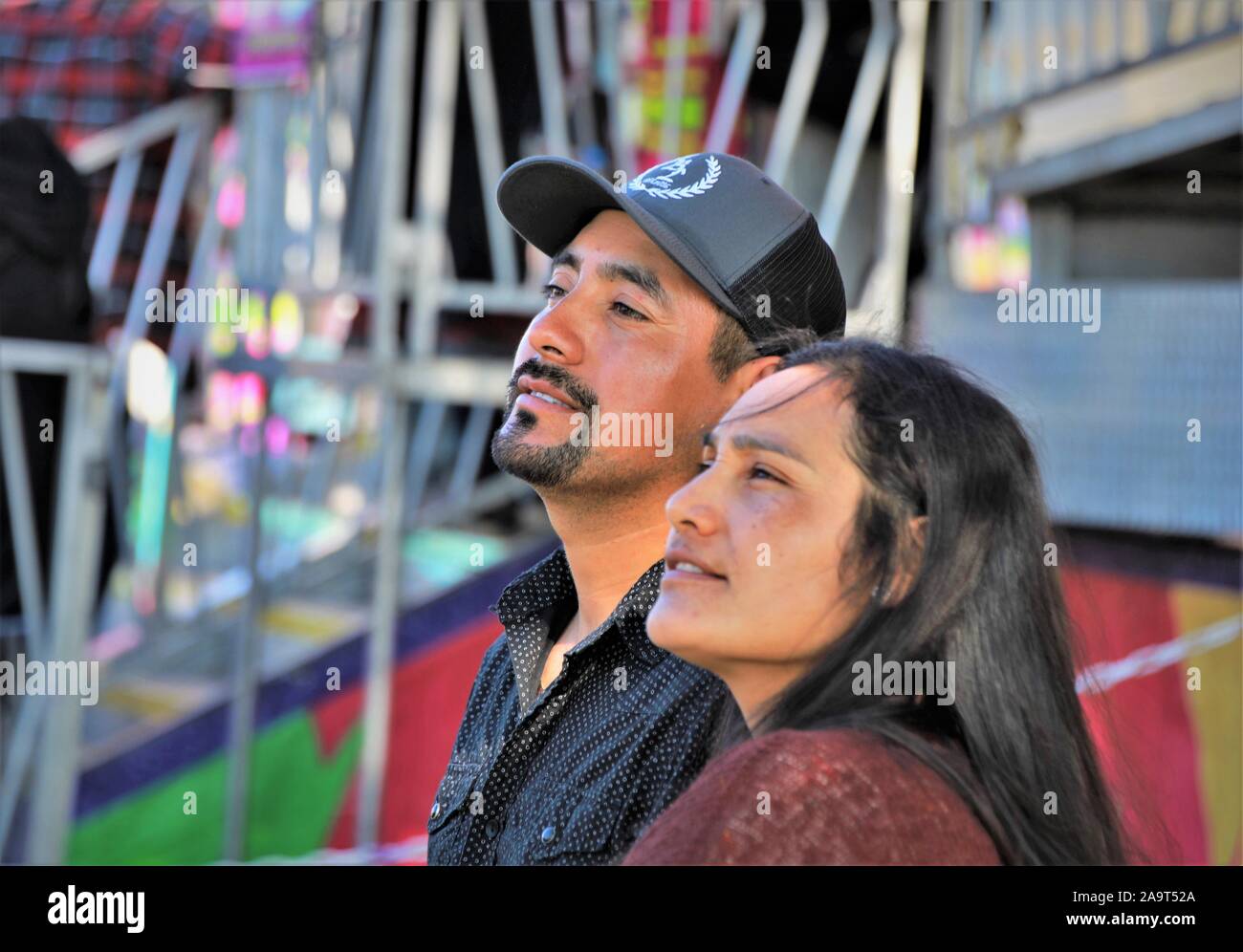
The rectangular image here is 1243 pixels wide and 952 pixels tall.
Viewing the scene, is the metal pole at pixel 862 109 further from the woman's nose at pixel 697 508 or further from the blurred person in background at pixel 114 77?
the woman's nose at pixel 697 508

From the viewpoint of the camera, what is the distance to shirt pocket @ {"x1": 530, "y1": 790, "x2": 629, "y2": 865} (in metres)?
1.65

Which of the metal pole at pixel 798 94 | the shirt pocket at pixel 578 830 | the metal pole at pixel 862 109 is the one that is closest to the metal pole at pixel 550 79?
the metal pole at pixel 798 94

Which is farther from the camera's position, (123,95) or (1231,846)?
(123,95)

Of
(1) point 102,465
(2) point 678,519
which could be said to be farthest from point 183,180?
(2) point 678,519

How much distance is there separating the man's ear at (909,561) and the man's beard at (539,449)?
0.61 meters

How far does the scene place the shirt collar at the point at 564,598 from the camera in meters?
1.86

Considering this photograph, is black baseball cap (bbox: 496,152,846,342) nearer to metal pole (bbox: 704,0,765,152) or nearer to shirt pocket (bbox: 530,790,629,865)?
shirt pocket (bbox: 530,790,629,865)

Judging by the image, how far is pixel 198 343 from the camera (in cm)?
586

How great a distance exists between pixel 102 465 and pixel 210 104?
238cm

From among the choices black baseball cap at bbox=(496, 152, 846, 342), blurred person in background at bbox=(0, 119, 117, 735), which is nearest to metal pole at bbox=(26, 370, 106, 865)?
blurred person in background at bbox=(0, 119, 117, 735)
